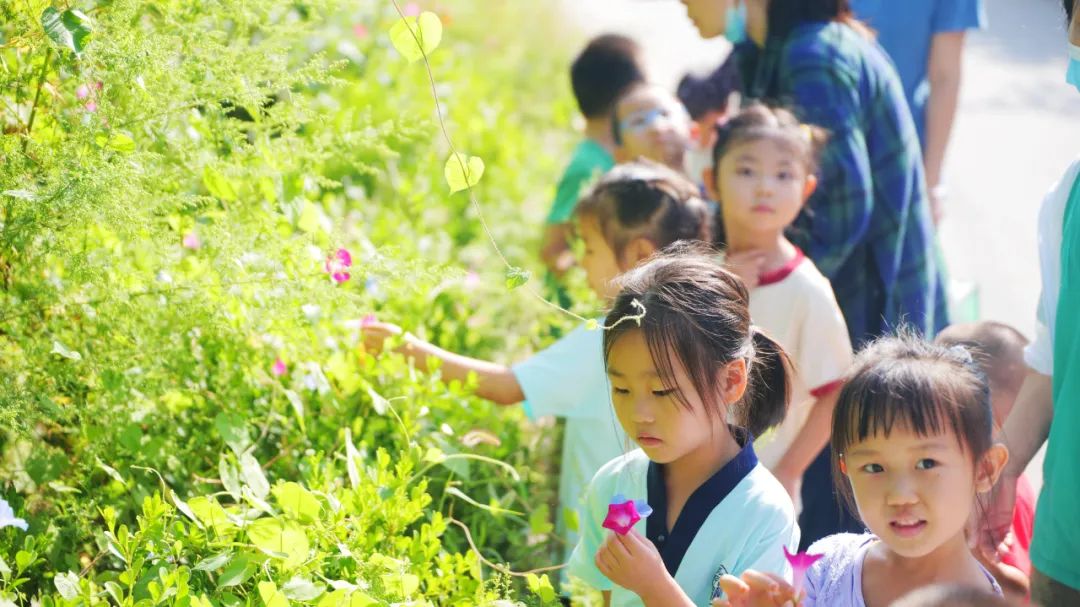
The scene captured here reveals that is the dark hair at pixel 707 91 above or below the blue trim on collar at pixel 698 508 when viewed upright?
above

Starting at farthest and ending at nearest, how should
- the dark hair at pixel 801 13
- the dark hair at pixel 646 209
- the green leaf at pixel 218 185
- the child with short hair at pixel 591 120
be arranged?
the child with short hair at pixel 591 120 < the dark hair at pixel 801 13 < the dark hair at pixel 646 209 < the green leaf at pixel 218 185

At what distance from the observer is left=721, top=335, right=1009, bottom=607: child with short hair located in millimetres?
2027

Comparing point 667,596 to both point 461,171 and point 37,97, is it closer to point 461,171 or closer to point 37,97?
point 461,171

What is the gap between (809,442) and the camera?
2822 mm

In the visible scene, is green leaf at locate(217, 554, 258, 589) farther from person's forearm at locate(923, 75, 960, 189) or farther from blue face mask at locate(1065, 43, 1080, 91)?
person's forearm at locate(923, 75, 960, 189)

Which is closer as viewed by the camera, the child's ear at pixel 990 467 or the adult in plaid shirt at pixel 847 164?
the child's ear at pixel 990 467

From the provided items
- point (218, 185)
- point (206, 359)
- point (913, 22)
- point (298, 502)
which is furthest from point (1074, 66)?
point (913, 22)

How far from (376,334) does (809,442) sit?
948 millimetres

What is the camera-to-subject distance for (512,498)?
2809 millimetres

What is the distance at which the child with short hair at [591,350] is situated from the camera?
283cm

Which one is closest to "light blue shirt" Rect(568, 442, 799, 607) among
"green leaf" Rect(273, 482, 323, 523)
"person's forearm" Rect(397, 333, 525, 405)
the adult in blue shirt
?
"green leaf" Rect(273, 482, 323, 523)

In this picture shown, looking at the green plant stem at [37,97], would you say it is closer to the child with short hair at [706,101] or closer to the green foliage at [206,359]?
the green foliage at [206,359]

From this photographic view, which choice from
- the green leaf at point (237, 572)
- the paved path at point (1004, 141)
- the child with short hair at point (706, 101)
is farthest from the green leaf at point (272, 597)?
the paved path at point (1004, 141)

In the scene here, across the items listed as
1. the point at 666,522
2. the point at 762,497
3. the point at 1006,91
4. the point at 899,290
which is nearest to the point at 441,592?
the point at 666,522
